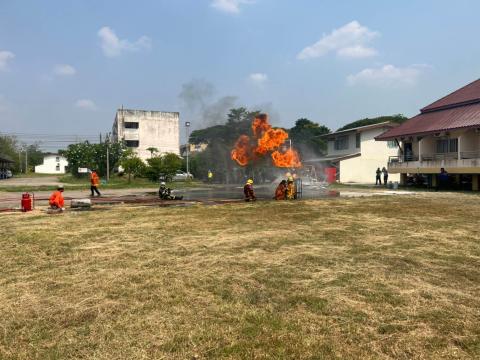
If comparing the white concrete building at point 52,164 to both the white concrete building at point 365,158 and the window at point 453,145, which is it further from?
the window at point 453,145

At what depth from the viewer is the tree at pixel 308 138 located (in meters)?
53.9

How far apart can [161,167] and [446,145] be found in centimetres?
2636

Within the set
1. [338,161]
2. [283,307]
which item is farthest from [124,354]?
[338,161]

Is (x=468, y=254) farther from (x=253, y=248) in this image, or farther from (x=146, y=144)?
(x=146, y=144)

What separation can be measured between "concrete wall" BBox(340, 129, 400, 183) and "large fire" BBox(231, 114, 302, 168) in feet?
24.8

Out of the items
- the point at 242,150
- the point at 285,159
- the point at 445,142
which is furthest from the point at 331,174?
the point at 445,142

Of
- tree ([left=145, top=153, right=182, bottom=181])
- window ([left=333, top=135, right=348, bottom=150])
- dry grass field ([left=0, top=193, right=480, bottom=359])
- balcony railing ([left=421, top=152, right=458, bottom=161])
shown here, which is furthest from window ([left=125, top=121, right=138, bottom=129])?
dry grass field ([left=0, top=193, right=480, bottom=359])

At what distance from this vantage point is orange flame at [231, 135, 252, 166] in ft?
120

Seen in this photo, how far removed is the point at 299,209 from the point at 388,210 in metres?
3.23

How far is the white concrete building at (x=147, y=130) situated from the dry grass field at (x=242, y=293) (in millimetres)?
52641

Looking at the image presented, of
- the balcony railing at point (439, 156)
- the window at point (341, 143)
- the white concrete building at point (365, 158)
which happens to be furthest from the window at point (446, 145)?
the window at point (341, 143)

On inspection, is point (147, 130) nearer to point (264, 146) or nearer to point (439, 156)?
point (264, 146)

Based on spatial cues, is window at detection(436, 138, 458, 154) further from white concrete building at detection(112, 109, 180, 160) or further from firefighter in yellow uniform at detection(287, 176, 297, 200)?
white concrete building at detection(112, 109, 180, 160)

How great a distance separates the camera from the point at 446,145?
3053 centimetres
